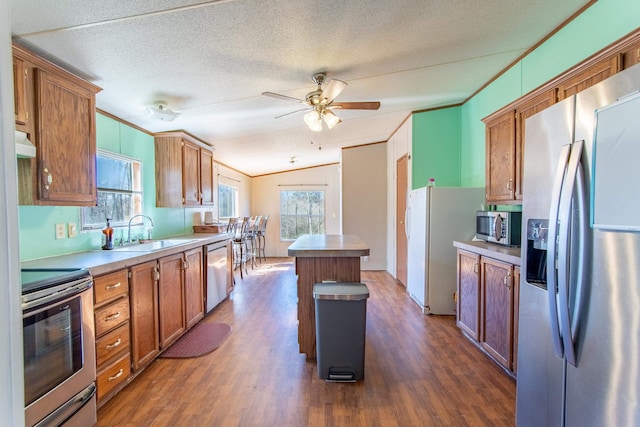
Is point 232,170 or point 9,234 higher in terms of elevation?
point 232,170

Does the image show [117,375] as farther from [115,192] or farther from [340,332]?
[115,192]

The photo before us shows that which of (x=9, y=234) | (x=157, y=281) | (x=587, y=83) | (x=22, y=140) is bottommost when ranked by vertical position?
(x=157, y=281)

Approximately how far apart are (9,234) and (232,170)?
6.19m

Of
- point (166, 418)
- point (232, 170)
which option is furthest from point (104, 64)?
point (232, 170)

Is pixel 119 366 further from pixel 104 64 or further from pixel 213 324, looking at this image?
pixel 104 64

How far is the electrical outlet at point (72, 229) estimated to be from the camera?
7.53 feet

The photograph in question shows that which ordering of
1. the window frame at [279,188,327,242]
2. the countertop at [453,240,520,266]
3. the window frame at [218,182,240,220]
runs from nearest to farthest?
the countertop at [453,240,520,266], the window frame at [218,182,240,220], the window frame at [279,188,327,242]

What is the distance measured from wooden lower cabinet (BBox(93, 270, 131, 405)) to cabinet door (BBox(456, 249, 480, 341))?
274 centimetres

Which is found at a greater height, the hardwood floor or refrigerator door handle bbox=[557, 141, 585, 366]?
refrigerator door handle bbox=[557, 141, 585, 366]

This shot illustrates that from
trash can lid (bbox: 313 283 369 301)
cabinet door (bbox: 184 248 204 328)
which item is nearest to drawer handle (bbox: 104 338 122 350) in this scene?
cabinet door (bbox: 184 248 204 328)

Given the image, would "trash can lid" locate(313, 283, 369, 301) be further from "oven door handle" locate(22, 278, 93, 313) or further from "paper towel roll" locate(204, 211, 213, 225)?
"paper towel roll" locate(204, 211, 213, 225)

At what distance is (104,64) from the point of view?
1.98 meters

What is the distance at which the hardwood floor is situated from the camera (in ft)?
5.92

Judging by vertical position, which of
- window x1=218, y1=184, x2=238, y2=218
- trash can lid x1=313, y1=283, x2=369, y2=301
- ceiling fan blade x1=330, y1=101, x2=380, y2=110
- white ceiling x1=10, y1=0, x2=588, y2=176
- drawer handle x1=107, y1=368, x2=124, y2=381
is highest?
white ceiling x1=10, y1=0, x2=588, y2=176
